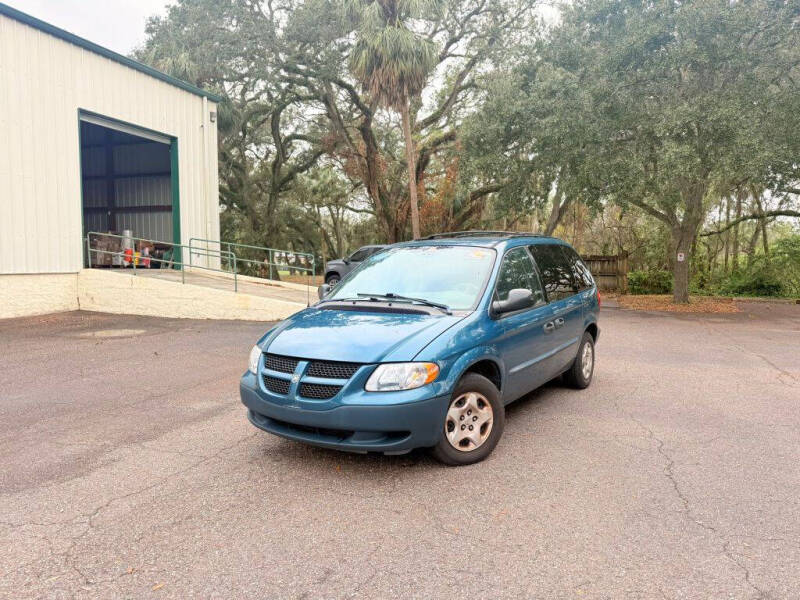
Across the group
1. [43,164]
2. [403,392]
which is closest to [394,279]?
[403,392]

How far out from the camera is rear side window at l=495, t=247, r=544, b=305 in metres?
4.91

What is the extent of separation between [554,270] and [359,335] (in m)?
2.80

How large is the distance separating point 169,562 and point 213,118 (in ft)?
60.4

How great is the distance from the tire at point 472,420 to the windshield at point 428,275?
0.69 metres

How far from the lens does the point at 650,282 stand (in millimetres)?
23547

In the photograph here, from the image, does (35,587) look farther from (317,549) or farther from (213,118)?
(213,118)

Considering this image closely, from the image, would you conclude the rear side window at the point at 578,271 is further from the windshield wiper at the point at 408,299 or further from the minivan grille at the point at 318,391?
the minivan grille at the point at 318,391

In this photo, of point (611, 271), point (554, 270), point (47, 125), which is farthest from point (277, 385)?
point (611, 271)

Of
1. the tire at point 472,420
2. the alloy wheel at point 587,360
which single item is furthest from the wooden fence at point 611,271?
the tire at point 472,420

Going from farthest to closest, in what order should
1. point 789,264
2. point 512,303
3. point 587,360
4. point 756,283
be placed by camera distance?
point 756,283, point 789,264, point 587,360, point 512,303

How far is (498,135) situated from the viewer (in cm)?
1742

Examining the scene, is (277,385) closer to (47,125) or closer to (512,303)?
(512,303)

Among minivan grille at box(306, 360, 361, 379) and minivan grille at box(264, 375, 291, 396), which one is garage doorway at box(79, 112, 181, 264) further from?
minivan grille at box(306, 360, 361, 379)

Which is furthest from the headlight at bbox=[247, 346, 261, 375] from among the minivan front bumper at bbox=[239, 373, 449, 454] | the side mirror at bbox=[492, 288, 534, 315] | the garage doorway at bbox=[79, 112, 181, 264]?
the garage doorway at bbox=[79, 112, 181, 264]
